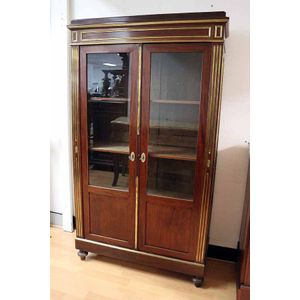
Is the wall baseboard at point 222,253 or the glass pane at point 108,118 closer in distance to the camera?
the glass pane at point 108,118

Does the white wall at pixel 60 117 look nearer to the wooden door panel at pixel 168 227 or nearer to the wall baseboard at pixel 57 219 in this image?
the wall baseboard at pixel 57 219

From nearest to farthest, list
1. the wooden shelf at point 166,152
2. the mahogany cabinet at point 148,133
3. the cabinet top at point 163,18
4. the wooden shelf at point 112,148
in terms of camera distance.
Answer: the cabinet top at point 163,18
the mahogany cabinet at point 148,133
the wooden shelf at point 166,152
the wooden shelf at point 112,148

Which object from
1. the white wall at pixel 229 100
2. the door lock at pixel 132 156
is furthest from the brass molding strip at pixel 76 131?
the white wall at pixel 229 100

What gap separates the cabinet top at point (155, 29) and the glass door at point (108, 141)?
3.0 inches

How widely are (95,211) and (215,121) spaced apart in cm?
115

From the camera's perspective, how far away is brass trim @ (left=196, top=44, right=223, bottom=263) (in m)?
1.45

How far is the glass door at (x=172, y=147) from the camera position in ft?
5.16

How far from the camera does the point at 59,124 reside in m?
2.34

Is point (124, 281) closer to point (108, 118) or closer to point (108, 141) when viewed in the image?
point (108, 141)

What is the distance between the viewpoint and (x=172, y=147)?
5.79 ft

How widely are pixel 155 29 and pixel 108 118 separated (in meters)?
0.71

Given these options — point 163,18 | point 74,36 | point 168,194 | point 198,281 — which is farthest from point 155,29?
point 198,281
